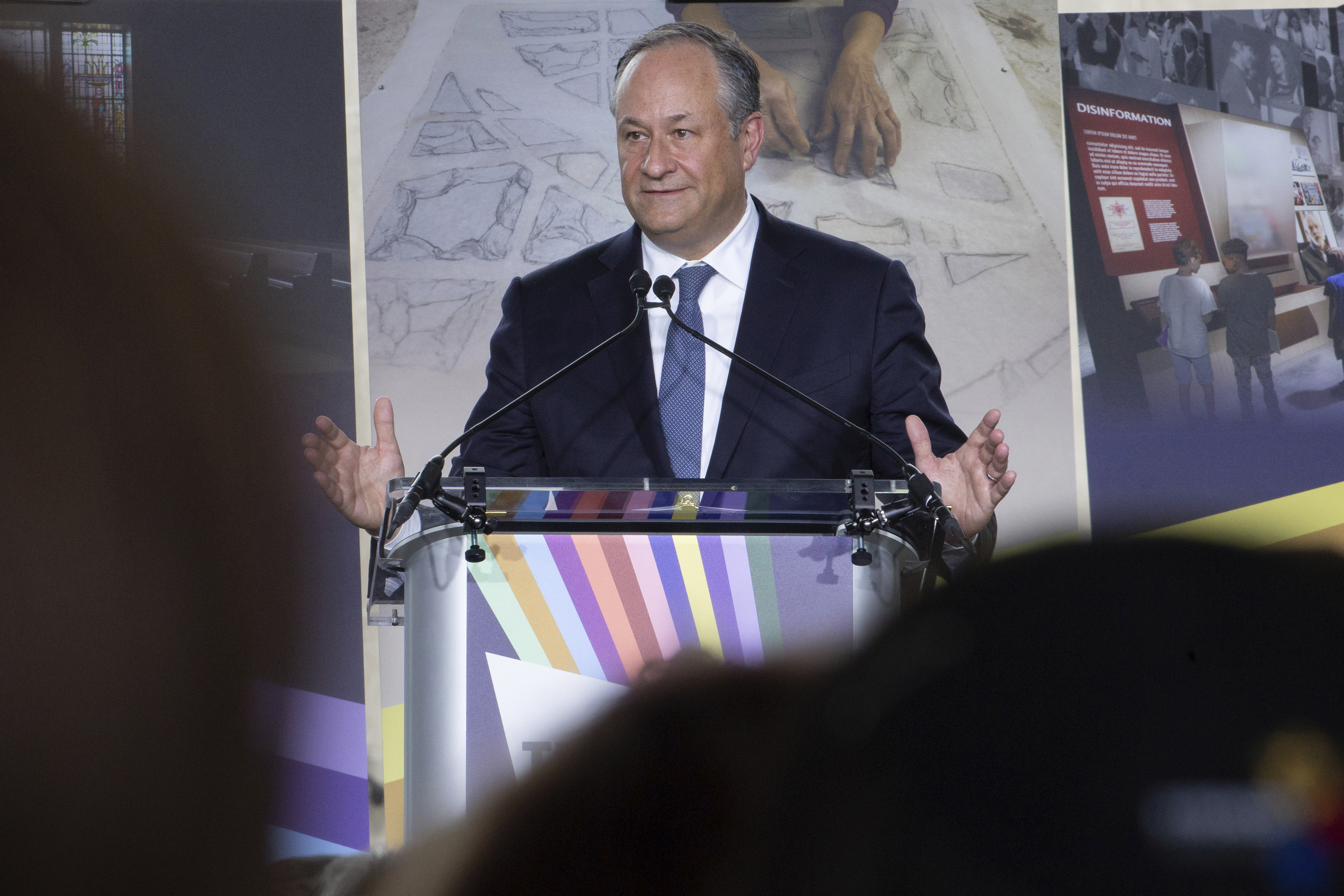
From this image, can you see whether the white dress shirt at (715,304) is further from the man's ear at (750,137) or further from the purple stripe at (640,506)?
the purple stripe at (640,506)

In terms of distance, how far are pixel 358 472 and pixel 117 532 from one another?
1.55 meters

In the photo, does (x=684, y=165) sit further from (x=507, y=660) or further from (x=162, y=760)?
(x=162, y=760)

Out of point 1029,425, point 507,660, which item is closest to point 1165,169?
point 1029,425

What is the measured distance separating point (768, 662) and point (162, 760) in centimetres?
17

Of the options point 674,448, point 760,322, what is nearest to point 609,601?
point 674,448

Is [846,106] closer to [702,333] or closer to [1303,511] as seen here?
[702,333]

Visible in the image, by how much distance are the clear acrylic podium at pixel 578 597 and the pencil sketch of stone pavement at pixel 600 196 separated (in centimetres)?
231

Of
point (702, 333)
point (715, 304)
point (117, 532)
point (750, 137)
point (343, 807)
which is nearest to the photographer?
point (117, 532)

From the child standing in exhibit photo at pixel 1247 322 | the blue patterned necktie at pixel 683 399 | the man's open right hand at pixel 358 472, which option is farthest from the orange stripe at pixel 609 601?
the child standing in exhibit photo at pixel 1247 322

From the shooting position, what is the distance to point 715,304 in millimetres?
2383

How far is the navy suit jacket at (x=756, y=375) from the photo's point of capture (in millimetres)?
2100

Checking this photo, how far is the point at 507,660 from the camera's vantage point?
1232mm

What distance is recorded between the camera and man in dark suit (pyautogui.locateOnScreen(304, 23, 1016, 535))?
2.10 m

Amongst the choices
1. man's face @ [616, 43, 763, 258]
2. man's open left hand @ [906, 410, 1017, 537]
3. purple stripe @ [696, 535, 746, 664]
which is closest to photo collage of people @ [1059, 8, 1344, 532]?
man's face @ [616, 43, 763, 258]
